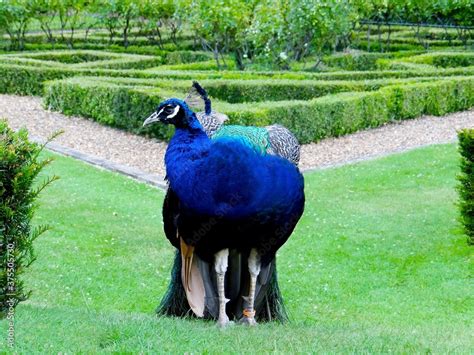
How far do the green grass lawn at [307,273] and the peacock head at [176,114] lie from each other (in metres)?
1.08

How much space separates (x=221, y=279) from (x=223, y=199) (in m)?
0.71

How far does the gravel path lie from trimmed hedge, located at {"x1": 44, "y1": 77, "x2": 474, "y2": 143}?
6.2 inches

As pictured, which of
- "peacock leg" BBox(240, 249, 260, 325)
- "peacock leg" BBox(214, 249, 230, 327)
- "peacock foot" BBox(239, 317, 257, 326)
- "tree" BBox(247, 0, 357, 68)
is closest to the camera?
"peacock leg" BBox(214, 249, 230, 327)

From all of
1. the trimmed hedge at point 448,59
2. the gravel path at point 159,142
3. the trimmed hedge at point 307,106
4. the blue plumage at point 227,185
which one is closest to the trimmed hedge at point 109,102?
the trimmed hedge at point 307,106

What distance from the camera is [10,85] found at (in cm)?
1722

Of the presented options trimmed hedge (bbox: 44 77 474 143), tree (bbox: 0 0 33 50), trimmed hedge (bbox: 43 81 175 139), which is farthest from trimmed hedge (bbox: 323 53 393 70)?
tree (bbox: 0 0 33 50)

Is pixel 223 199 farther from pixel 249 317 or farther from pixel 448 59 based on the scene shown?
pixel 448 59

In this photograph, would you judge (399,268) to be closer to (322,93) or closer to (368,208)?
(368,208)

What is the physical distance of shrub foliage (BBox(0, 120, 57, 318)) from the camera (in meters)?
4.27

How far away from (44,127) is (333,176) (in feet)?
17.7

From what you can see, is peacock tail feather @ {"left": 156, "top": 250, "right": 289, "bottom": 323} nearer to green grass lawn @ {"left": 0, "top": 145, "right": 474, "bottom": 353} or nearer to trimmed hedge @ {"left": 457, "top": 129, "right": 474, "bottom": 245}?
green grass lawn @ {"left": 0, "top": 145, "right": 474, "bottom": 353}

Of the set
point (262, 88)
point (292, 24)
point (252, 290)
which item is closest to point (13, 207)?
point (252, 290)

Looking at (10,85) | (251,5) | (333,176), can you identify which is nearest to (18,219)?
(333,176)

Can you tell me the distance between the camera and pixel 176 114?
4633mm
